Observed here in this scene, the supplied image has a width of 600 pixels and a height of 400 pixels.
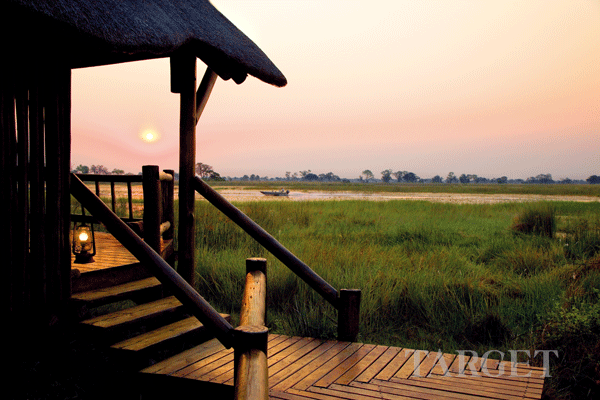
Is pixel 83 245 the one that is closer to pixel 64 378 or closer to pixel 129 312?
pixel 129 312

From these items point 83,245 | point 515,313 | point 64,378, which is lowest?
point 64,378

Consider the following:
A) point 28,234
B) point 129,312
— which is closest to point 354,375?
point 129,312

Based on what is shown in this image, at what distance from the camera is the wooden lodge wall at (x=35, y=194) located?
9.15 feet

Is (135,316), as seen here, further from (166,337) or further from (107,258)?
(107,258)

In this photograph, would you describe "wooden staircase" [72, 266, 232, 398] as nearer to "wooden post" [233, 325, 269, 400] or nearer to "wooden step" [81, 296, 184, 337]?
"wooden step" [81, 296, 184, 337]

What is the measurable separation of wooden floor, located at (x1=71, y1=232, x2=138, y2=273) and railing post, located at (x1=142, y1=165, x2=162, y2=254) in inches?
21.9

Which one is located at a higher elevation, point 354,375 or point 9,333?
point 9,333

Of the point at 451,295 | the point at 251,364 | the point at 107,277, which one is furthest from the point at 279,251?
the point at 451,295

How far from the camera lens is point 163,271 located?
295 centimetres

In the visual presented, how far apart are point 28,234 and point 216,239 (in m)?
5.41

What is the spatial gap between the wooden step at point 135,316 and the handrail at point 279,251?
38.8 inches

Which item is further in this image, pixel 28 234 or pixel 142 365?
pixel 142 365

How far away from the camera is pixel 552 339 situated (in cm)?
386

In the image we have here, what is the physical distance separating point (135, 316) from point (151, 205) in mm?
962
